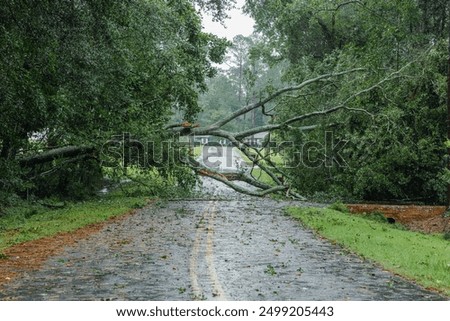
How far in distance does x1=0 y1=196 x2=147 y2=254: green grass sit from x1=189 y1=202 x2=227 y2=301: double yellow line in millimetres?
3292

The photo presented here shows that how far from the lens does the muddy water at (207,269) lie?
8578 mm

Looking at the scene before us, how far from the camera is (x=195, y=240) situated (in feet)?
48.1

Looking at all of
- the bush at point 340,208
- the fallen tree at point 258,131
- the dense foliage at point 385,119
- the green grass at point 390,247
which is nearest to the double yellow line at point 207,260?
the green grass at point 390,247

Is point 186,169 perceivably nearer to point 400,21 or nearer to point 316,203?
point 316,203

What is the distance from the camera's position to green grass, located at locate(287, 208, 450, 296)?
1053 cm

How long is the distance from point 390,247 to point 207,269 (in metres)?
5.35

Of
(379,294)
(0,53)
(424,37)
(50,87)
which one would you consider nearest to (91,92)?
(50,87)

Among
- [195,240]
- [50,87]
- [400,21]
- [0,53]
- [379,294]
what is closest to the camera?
[379,294]

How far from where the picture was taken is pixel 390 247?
1416 centimetres

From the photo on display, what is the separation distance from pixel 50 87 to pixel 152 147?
682 centimetres

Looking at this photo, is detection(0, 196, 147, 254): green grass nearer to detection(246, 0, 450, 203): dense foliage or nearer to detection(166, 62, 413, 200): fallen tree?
detection(166, 62, 413, 200): fallen tree

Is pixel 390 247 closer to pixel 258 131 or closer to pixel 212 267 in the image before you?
pixel 212 267
